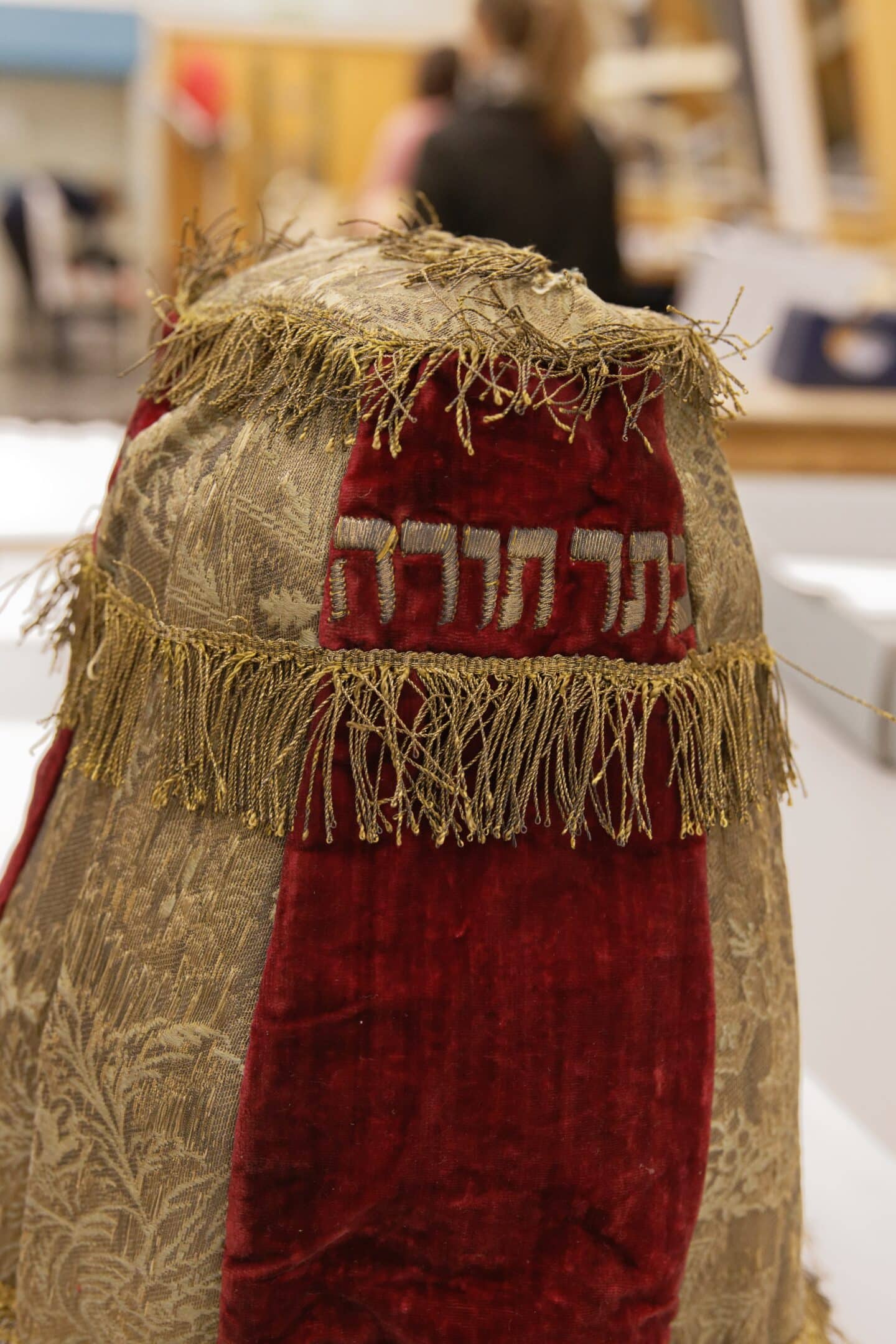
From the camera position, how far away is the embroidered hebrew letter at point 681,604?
734 millimetres

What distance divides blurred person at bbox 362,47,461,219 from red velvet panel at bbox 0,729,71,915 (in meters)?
1.85

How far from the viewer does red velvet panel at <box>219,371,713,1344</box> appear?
698 mm

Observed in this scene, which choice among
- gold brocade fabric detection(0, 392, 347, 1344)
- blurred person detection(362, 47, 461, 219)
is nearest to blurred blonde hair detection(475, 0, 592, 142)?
blurred person detection(362, 47, 461, 219)

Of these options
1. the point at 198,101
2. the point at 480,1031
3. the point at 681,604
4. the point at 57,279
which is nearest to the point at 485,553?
the point at 681,604

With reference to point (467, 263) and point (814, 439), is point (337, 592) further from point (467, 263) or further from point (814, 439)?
point (814, 439)

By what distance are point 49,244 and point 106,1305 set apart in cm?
368

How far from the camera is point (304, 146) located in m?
4.36

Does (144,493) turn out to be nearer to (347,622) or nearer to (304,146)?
(347,622)

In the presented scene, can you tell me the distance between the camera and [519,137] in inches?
88.2

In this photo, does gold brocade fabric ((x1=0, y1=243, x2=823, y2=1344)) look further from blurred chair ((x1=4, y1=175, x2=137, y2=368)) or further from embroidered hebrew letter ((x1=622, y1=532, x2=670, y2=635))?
blurred chair ((x1=4, y1=175, x2=137, y2=368))

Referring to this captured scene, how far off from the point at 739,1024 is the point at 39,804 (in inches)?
17.8

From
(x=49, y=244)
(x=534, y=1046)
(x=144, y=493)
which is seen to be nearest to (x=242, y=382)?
(x=144, y=493)

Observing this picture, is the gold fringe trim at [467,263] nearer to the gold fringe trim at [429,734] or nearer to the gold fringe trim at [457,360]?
the gold fringe trim at [457,360]

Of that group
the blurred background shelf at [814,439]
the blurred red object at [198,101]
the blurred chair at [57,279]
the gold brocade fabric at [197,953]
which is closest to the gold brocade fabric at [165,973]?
the gold brocade fabric at [197,953]
